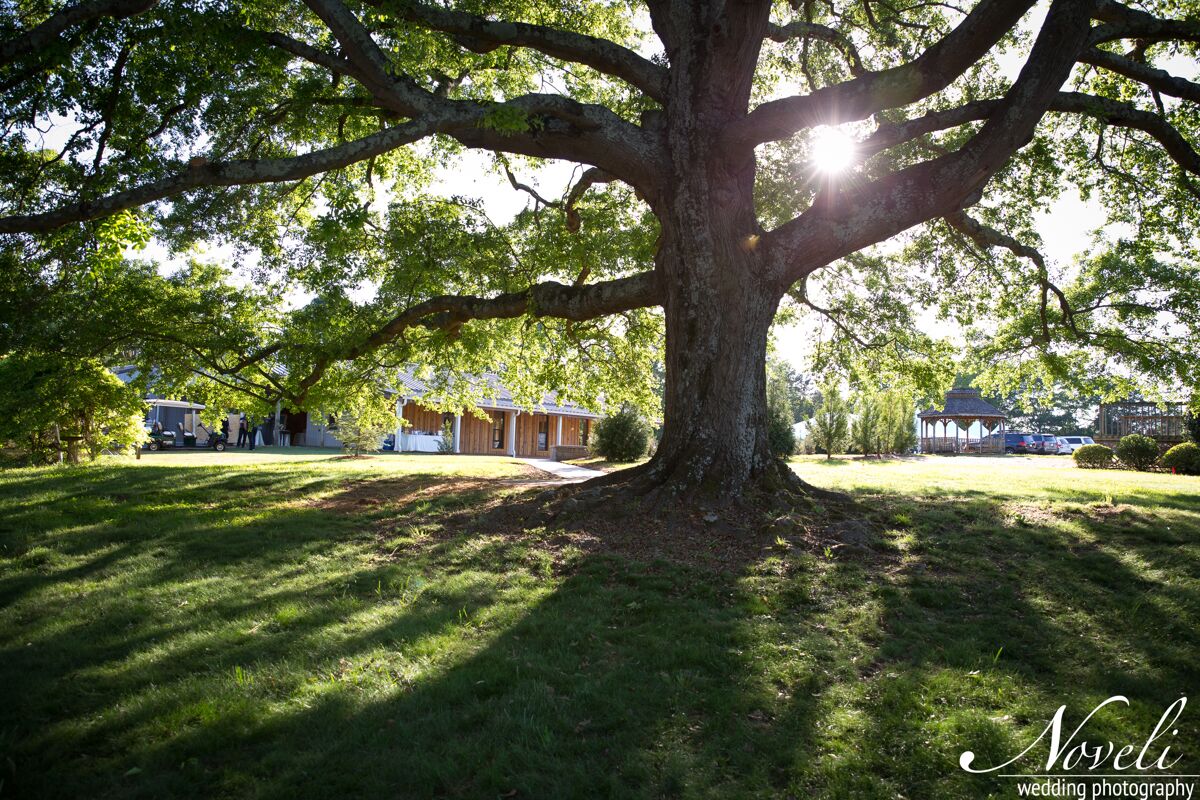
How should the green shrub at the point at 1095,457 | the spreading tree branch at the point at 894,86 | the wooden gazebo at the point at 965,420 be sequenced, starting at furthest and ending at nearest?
1. the wooden gazebo at the point at 965,420
2. the green shrub at the point at 1095,457
3. the spreading tree branch at the point at 894,86

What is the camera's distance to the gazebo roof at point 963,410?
46.8 m

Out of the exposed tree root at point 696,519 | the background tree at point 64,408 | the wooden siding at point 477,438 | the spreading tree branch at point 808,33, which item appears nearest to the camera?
the exposed tree root at point 696,519

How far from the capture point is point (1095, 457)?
23.8m

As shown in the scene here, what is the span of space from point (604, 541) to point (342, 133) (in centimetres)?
910

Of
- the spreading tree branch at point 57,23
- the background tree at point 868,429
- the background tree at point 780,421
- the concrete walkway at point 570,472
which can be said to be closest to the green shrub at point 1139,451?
the background tree at point 868,429

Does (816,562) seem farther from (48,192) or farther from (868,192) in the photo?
(48,192)

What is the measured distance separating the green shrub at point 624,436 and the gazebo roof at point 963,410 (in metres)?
31.7

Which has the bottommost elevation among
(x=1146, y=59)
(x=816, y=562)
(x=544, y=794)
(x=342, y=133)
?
(x=544, y=794)

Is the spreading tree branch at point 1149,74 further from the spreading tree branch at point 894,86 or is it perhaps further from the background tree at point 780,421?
the background tree at point 780,421

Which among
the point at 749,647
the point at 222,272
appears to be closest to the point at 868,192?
the point at 749,647

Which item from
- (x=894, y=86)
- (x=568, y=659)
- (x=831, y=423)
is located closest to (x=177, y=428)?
(x=831, y=423)

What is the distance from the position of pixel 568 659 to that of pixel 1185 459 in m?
24.4

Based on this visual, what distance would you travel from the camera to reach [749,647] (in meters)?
4.51

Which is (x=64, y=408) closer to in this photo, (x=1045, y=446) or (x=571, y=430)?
(x=571, y=430)
